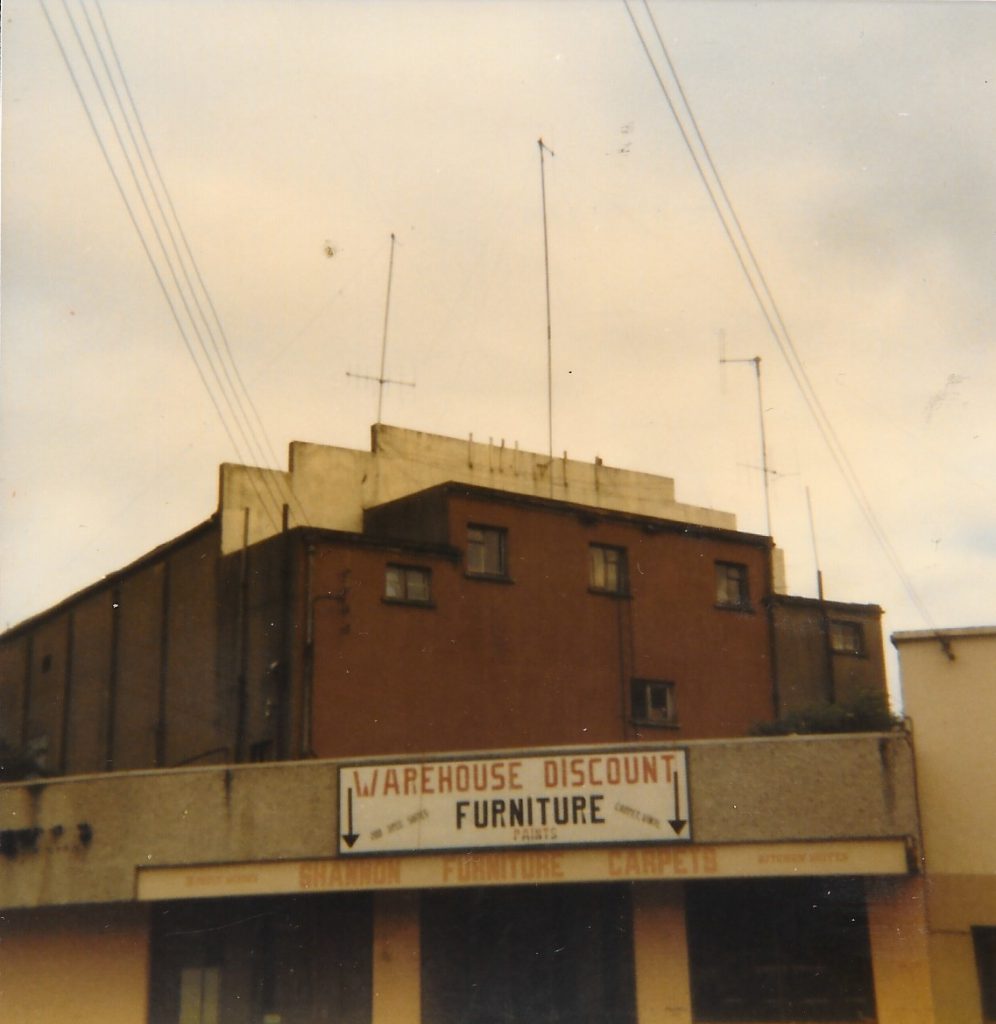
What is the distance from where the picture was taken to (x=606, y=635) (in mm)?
34156

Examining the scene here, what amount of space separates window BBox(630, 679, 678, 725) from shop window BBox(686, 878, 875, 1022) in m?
13.1

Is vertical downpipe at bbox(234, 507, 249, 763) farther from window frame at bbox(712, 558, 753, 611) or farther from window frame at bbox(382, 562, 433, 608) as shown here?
window frame at bbox(712, 558, 753, 611)

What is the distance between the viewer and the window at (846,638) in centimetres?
4031

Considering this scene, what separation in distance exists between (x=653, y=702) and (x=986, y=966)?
51.4ft

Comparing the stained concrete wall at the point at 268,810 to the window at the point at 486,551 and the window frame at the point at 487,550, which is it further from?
the window at the point at 486,551

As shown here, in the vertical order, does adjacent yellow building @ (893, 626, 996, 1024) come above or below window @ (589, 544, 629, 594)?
below

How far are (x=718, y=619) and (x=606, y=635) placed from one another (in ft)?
13.1

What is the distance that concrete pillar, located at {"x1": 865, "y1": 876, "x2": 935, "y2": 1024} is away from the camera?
63.5ft

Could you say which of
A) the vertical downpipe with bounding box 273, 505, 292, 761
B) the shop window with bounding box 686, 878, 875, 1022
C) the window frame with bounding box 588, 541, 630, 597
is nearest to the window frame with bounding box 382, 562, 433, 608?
the vertical downpipe with bounding box 273, 505, 292, 761

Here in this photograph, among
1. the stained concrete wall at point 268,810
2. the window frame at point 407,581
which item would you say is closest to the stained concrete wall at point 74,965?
the stained concrete wall at point 268,810

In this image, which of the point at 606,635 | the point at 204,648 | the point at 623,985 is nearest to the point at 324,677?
the point at 204,648

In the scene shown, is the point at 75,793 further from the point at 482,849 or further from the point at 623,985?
the point at 623,985

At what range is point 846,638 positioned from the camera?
4091 centimetres

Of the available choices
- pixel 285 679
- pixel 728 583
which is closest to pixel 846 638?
pixel 728 583
